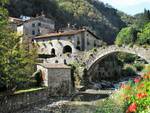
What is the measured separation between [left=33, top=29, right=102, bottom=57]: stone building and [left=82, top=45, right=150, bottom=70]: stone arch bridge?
317 inches

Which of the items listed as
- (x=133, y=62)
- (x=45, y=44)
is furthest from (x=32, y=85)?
(x=133, y=62)

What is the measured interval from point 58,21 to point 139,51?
2739 inches

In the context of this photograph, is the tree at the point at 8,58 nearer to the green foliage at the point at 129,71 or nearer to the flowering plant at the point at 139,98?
the flowering plant at the point at 139,98

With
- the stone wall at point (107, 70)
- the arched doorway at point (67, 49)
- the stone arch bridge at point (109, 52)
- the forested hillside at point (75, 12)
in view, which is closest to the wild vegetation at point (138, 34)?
the forested hillside at point (75, 12)

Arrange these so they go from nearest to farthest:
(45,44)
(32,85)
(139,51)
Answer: (32,85) → (139,51) → (45,44)

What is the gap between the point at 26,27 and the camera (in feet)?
272

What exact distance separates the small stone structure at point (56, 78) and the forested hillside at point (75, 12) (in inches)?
2264

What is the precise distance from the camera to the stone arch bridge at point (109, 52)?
58062 mm

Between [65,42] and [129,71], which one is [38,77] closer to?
[65,42]

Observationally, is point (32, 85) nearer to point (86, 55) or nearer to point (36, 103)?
point (36, 103)

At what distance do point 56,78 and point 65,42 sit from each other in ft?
82.4

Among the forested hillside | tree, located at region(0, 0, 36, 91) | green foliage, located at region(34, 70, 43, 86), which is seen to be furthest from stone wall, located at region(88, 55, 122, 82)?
the forested hillside

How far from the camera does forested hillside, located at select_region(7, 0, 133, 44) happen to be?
373ft

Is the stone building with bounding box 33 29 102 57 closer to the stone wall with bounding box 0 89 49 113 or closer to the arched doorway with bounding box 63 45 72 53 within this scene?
the arched doorway with bounding box 63 45 72 53
